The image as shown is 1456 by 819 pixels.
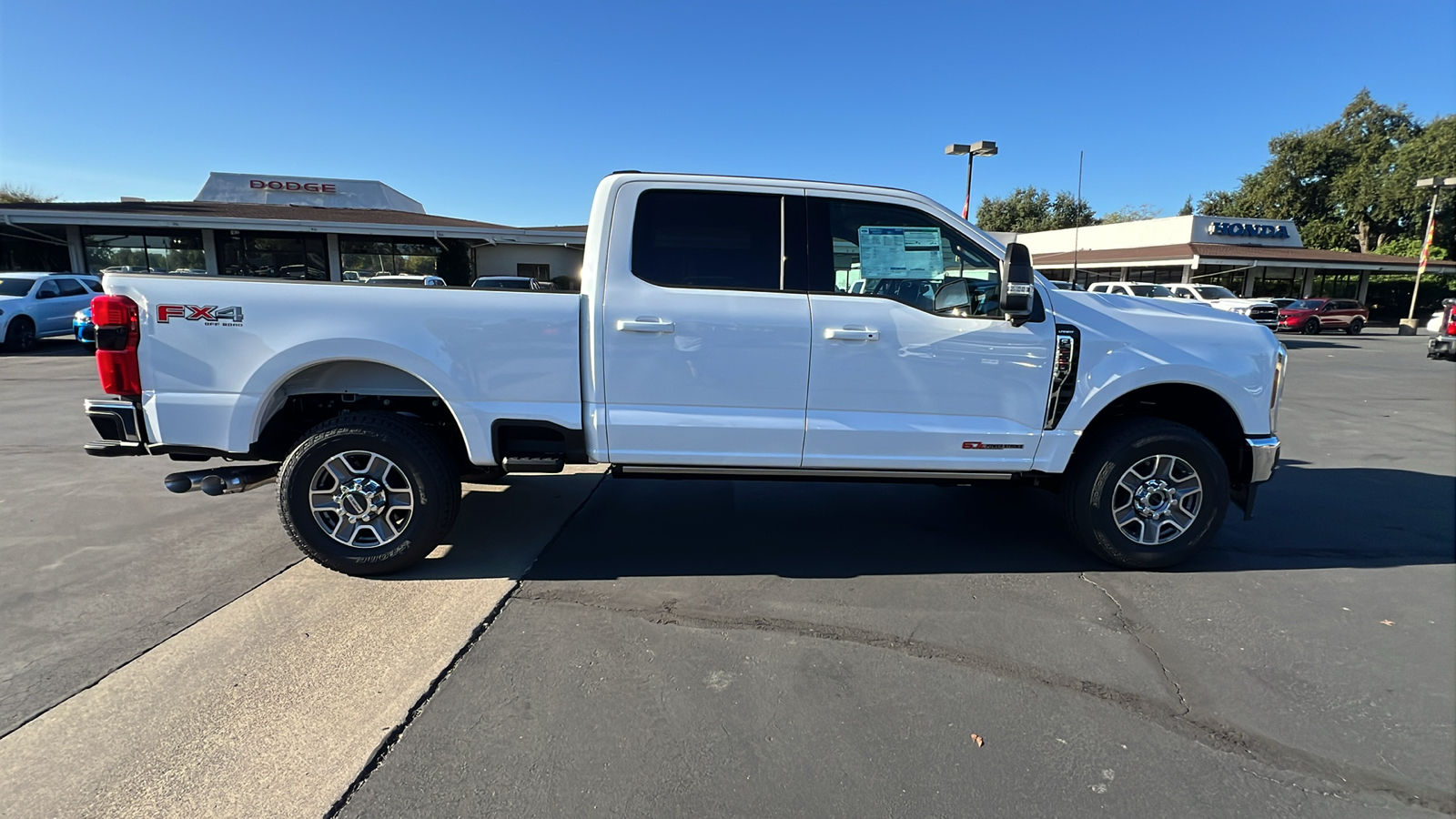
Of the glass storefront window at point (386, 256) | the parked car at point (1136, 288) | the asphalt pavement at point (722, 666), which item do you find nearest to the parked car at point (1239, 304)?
the parked car at point (1136, 288)

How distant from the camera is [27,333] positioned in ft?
51.1

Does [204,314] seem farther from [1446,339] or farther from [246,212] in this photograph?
[246,212]

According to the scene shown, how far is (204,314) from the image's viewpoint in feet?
11.5

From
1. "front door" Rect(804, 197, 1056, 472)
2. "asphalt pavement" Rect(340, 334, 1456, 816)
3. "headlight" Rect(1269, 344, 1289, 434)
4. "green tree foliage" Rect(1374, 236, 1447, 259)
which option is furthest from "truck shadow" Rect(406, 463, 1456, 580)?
"green tree foliage" Rect(1374, 236, 1447, 259)

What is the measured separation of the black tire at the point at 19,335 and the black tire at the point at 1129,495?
2083 centimetres

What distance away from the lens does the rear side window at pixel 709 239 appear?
12.4 feet

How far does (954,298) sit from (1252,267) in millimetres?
40148

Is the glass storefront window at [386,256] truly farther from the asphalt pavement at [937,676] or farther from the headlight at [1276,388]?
the headlight at [1276,388]

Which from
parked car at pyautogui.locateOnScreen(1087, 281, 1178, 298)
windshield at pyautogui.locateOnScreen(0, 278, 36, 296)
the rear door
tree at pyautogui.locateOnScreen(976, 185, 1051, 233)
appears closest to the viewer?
windshield at pyautogui.locateOnScreen(0, 278, 36, 296)

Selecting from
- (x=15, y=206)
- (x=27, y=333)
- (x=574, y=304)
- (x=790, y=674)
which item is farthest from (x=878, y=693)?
(x=15, y=206)

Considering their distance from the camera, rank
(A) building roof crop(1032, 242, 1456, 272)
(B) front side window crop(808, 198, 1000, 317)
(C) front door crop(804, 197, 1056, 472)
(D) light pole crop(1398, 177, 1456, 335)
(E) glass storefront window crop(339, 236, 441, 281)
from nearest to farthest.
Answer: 1. (C) front door crop(804, 197, 1056, 472)
2. (B) front side window crop(808, 198, 1000, 317)
3. (E) glass storefront window crop(339, 236, 441, 281)
4. (D) light pole crop(1398, 177, 1456, 335)
5. (A) building roof crop(1032, 242, 1456, 272)

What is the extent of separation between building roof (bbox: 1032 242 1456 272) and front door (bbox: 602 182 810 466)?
35.4 m

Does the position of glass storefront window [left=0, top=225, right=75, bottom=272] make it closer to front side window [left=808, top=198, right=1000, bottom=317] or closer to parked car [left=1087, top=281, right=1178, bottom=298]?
front side window [left=808, top=198, right=1000, bottom=317]

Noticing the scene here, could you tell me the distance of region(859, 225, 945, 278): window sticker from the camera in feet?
12.8
